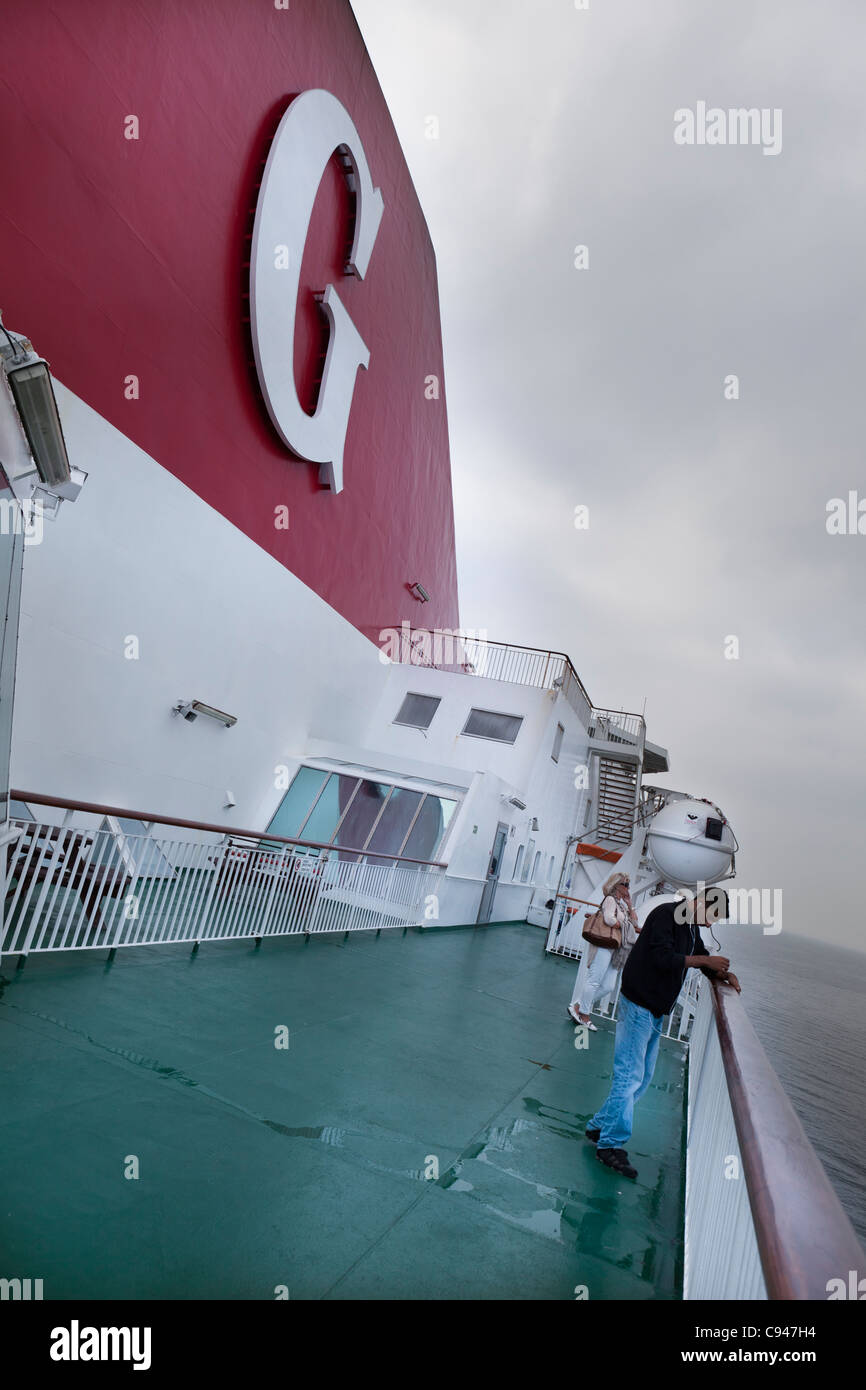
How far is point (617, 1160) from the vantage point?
153 inches

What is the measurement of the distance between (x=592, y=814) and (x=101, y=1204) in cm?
1905

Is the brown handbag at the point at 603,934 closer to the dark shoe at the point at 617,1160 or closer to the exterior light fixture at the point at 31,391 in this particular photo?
the dark shoe at the point at 617,1160

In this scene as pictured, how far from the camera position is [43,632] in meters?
7.23

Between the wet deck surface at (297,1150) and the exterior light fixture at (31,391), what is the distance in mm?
2939

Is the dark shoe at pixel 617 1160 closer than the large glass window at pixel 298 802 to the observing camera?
Yes

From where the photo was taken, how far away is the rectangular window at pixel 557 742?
16.0 meters

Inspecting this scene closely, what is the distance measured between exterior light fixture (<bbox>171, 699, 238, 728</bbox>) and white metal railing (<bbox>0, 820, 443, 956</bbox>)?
160 centimetres

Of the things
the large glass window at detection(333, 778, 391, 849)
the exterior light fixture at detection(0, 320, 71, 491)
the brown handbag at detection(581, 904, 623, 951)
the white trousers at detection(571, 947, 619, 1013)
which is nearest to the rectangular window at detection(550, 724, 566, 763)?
the large glass window at detection(333, 778, 391, 849)

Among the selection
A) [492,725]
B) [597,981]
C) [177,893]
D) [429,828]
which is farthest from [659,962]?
[492,725]

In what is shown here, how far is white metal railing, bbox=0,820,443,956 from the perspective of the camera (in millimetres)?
5129

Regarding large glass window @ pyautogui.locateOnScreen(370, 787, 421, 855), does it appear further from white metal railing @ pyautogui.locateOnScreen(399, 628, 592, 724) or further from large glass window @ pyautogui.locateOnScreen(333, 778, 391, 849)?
white metal railing @ pyautogui.locateOnScreen(399, 628, 592, 724)

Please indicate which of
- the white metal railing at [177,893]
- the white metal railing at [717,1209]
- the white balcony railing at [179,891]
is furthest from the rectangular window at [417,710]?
the white metal railing at [717,1209]
